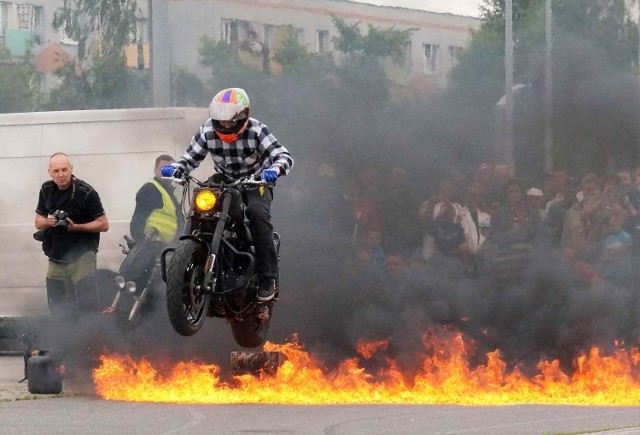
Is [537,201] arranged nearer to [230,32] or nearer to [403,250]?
[403,250]

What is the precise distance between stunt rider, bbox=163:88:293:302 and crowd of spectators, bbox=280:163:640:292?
2.69 metres

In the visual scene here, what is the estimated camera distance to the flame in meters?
12.5

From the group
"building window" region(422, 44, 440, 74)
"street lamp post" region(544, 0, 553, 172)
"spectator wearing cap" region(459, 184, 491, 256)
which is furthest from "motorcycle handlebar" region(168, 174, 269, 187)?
"street lamp post" region(544, 0, 553, 172)

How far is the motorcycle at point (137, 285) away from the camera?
1312 cm

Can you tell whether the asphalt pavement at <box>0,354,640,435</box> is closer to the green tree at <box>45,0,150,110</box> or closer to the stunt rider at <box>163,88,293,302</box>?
the stunt rider at <box>163,88,293,302</box>

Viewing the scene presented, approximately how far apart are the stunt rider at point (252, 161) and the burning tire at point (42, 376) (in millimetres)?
2490

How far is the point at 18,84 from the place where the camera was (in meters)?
22.2

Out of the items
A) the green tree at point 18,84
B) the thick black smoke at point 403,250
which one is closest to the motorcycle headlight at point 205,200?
the thick black smoke at point 403,250

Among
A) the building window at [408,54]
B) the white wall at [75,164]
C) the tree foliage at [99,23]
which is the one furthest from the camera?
the tree foliage at [99,23]

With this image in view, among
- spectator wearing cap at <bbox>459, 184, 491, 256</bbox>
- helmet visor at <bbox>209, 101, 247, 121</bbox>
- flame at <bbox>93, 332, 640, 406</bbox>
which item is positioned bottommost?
flame at <bbox>93, 332, 640, 406</bbox>

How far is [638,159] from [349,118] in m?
3.14

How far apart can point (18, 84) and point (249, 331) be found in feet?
38.3

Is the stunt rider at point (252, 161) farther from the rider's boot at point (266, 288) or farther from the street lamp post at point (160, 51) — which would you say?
the street lamp post at point (160, 51)

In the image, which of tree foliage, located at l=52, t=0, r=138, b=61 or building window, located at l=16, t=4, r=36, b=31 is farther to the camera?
A: building window, located at l=16, t=4, r=36, b=31
